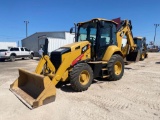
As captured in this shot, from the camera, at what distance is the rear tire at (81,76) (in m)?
6.86

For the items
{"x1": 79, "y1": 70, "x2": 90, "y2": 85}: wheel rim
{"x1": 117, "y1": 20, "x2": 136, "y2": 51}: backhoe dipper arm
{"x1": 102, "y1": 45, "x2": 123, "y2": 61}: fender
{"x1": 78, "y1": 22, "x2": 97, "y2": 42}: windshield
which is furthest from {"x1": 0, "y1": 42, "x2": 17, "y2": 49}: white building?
{"x1": 79, "y1": 70, "x2": 90, "y2": 85}: wheel rim

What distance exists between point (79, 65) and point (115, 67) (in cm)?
251

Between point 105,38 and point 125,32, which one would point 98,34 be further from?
point 125,32

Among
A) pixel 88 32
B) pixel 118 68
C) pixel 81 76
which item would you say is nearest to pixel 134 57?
pixel 118 68

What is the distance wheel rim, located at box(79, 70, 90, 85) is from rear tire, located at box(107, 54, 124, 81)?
4.52ft

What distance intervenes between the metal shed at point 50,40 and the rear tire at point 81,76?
53.9ft

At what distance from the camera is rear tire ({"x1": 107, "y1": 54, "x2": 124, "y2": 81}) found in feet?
27.8

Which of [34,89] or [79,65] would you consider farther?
[79,65]

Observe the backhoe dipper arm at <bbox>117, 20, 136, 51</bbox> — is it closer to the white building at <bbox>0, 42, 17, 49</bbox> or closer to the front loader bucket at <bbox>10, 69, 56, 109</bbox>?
the front loader bucket at <bbox>10, 69, 56, 109</bbox>

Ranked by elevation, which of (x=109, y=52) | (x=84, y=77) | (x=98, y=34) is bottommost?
(x=84, y=77)

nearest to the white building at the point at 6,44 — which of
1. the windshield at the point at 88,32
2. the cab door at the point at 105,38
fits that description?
the windshield at the point at 88,32

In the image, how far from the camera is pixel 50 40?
25.4 meters

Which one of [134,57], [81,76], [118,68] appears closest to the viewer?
[81,76]

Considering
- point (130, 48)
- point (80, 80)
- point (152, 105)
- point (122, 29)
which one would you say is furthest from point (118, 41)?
point (152, 105)
